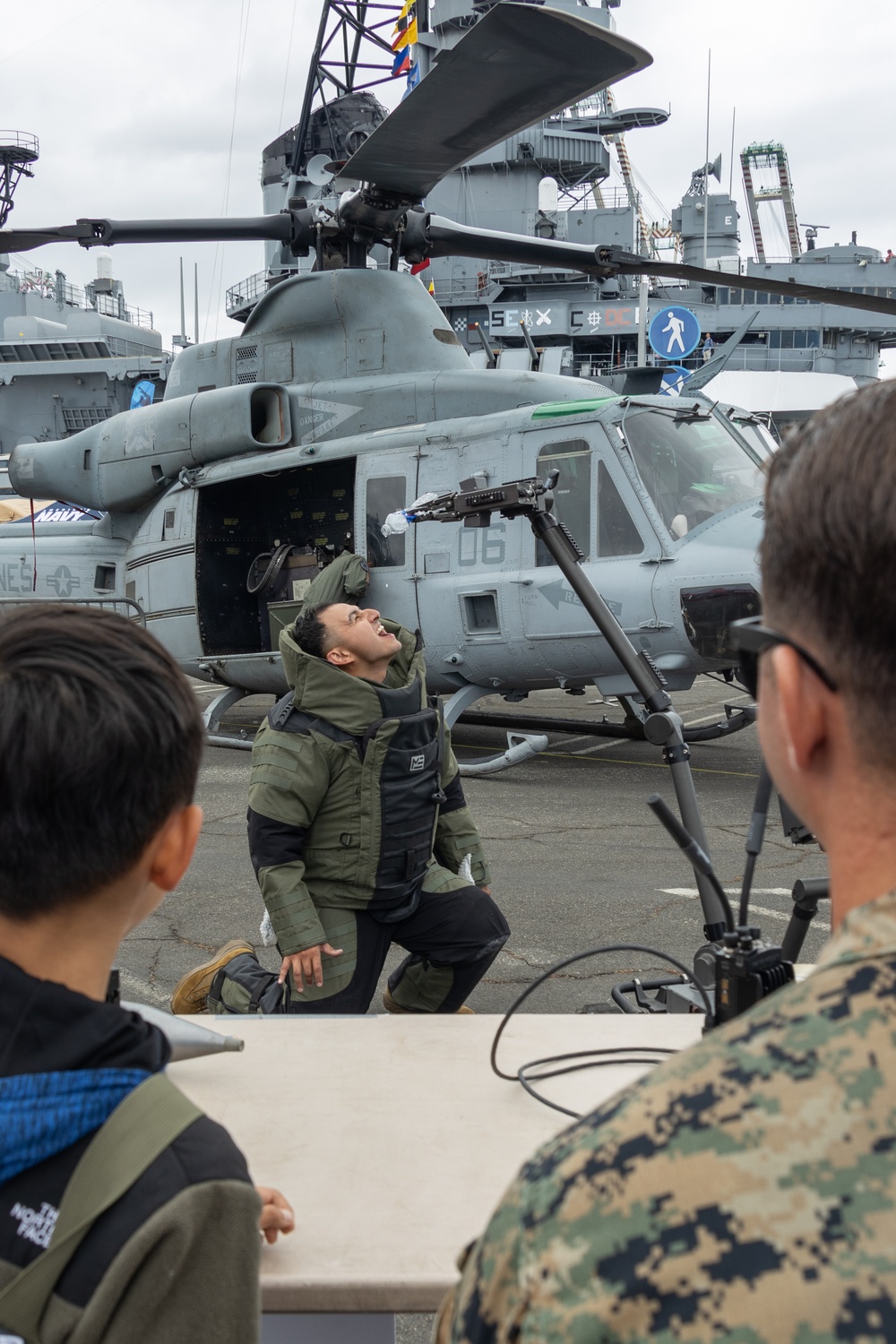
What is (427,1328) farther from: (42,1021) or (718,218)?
(718,218)

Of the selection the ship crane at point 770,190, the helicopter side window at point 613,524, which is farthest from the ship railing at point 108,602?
the ship crane at point 770,190

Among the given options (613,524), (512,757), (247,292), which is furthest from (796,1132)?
(247,292)

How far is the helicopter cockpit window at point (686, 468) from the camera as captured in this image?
6973 millimetres

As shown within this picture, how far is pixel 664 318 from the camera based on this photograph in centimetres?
1648

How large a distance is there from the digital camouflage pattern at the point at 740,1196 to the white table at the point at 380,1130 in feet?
2.60

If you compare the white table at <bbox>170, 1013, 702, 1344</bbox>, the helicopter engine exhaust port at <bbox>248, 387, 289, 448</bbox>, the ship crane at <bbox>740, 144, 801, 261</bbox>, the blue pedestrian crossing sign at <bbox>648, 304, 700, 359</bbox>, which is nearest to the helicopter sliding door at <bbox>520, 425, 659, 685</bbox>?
the helicopter engine exhaust port at <bbox>248, 387, 289, 448</bbox>

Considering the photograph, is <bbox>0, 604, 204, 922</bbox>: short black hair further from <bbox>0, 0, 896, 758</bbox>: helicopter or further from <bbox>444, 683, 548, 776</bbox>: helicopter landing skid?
<bbox>444, 683, 548, 776</bbox>: helicopter landing skid

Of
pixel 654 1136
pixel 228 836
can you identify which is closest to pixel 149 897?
pixel 654 1136

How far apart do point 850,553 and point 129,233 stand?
23.5ft

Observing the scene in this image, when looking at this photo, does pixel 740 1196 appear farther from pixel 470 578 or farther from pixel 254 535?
pixel 254 535

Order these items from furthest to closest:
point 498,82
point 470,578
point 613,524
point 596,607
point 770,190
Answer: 1. point 770,190
2. point 470,578
3. point 613,524
4. point 498,82
5. point 596,607

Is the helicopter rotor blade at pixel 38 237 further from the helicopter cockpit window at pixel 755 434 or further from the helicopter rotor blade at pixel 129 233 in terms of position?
the helicopter cockpit window at pixel 755 434

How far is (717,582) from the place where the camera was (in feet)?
21.7

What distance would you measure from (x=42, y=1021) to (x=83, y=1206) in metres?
0.18
